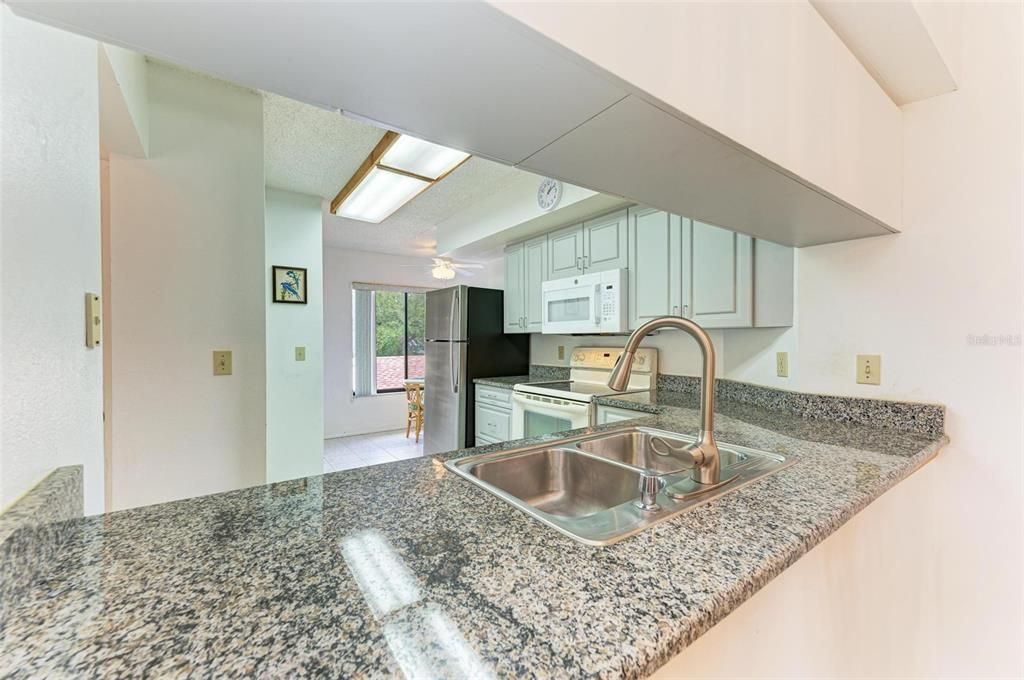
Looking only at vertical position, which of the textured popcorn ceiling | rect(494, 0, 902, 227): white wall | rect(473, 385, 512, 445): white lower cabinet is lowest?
rect(473, 385, 512, 445): white lower cabinet

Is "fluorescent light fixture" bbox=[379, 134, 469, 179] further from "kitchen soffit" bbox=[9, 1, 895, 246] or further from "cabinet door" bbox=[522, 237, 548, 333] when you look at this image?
"kitchen soffit" bbox=[9, 1, 895, 246]

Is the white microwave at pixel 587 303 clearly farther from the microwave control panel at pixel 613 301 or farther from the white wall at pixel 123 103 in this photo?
the white wall at pixel 123 103

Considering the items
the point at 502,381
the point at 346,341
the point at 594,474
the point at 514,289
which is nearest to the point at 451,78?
the point at 594,474

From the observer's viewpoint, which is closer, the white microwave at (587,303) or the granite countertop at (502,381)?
the white microwave at (587,303)

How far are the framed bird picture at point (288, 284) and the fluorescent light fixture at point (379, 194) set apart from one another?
584 mm

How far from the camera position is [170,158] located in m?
1.70

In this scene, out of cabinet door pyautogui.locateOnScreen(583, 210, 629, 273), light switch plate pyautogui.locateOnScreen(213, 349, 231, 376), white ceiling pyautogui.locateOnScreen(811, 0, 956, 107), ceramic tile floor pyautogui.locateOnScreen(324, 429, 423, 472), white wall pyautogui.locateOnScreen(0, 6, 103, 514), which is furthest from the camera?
ceramic tile floor pyautogui.locateOnScreen(324, 429, 423, 472)

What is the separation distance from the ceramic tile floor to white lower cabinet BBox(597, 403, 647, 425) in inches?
92.4

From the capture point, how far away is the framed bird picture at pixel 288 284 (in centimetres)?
292

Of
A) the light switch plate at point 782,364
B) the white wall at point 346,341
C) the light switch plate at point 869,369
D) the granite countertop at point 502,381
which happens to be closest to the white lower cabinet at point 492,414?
the granite countertop at point 502,381

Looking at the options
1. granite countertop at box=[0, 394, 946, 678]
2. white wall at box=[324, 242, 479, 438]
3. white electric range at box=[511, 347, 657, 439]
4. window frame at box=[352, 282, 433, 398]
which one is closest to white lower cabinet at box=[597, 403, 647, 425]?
white electric range at box=[511, 347, 657, 439]

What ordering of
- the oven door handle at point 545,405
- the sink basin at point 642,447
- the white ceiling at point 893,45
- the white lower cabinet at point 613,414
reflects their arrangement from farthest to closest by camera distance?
the oven door handle at point 545,405 < the white lower cabinet at point 613,414 < the sink basin at point 642,447 < the white ceiling at point 893,45

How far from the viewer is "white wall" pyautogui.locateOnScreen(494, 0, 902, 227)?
0.60 meters

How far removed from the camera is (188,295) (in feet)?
5.63
